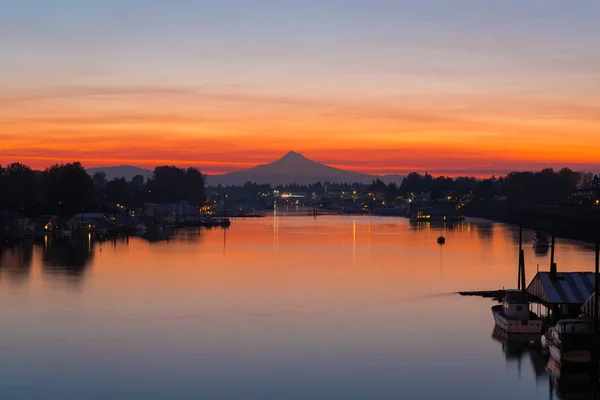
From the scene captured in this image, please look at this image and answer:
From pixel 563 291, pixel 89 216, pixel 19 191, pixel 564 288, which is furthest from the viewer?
pixel 19 191

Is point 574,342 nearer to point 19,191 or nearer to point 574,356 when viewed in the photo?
point 574,356

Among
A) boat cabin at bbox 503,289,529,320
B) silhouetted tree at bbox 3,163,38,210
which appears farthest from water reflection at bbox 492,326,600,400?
silhouetted tree at bbox 3,163,38,210

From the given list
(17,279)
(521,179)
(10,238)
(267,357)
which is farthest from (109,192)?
(267,357)

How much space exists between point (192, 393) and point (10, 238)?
58.4 m

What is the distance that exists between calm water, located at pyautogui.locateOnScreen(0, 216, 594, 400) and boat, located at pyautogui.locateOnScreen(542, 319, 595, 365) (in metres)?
0.60

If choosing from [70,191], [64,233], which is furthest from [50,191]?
[64,233]

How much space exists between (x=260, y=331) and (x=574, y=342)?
34.3 ft

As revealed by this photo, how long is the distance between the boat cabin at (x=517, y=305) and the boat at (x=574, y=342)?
4.13 m

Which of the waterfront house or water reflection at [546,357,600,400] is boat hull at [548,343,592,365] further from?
the waterfront house

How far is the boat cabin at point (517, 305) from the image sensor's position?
90.2 ft

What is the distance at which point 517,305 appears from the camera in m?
27.6

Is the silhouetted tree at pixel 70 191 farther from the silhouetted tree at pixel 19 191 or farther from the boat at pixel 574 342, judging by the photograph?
the boat at pixel 574 342

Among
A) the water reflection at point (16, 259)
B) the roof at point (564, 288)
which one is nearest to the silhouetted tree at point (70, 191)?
the water reflection at point (16, 259)

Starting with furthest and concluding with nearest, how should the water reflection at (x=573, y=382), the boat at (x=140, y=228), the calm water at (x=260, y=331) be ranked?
→ the boat at (x=140, y=228) → the calm water at (x=260, y=331) → the water reflection at (x=573, y=382)
